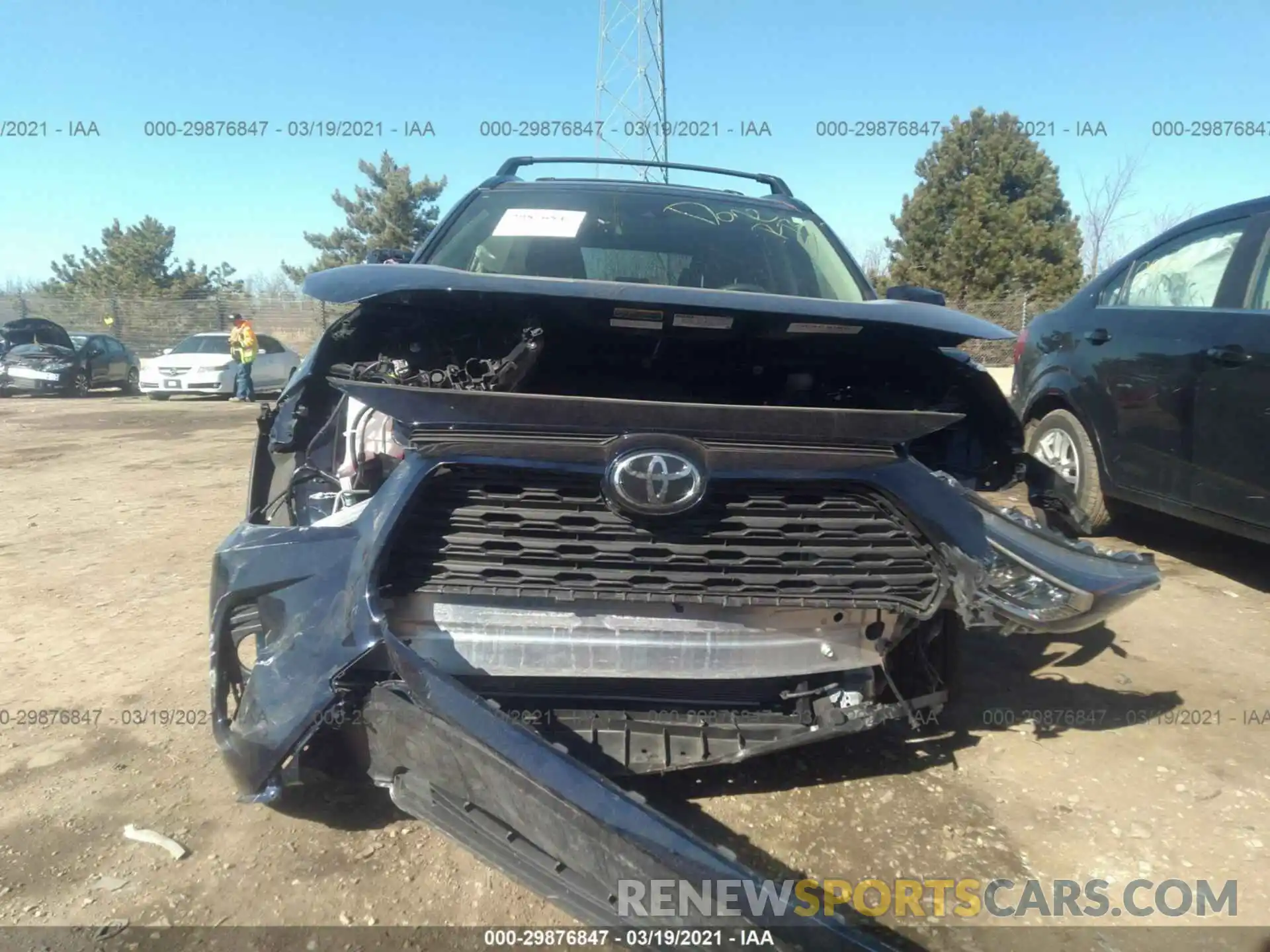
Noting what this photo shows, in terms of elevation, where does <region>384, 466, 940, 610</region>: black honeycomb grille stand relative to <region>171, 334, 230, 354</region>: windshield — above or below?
below

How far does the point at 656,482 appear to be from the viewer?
204 cm

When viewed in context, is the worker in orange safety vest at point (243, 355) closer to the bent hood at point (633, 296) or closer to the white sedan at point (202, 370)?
the white sedan at point (202, 370)

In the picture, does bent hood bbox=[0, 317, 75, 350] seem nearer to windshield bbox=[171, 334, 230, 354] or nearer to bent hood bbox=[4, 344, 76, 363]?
bent hood bbox=[4, 344, 76, 363]

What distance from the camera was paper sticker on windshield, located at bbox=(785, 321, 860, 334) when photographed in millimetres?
2311

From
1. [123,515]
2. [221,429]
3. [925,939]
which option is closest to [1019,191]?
[221,429]

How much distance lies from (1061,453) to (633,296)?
12.4 feet

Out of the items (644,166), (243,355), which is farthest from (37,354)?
(644,166)

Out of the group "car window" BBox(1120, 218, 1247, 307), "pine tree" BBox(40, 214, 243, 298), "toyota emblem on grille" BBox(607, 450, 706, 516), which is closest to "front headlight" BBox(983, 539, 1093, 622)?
"toyota emblem on grille" BBox(607, 450, 706, 516)

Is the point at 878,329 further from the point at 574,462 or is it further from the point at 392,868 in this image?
the point at 392,868

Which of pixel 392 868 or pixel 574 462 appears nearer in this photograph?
pixel 574 462

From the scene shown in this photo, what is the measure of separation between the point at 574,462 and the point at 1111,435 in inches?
143

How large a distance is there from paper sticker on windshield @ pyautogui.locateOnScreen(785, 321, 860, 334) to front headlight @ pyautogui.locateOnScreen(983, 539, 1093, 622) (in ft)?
2.10

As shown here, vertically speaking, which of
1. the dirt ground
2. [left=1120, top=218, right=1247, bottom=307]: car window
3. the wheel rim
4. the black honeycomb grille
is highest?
[left=1120, top=218, right=1247, bottom=307]: car window

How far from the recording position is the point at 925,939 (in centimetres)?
204
